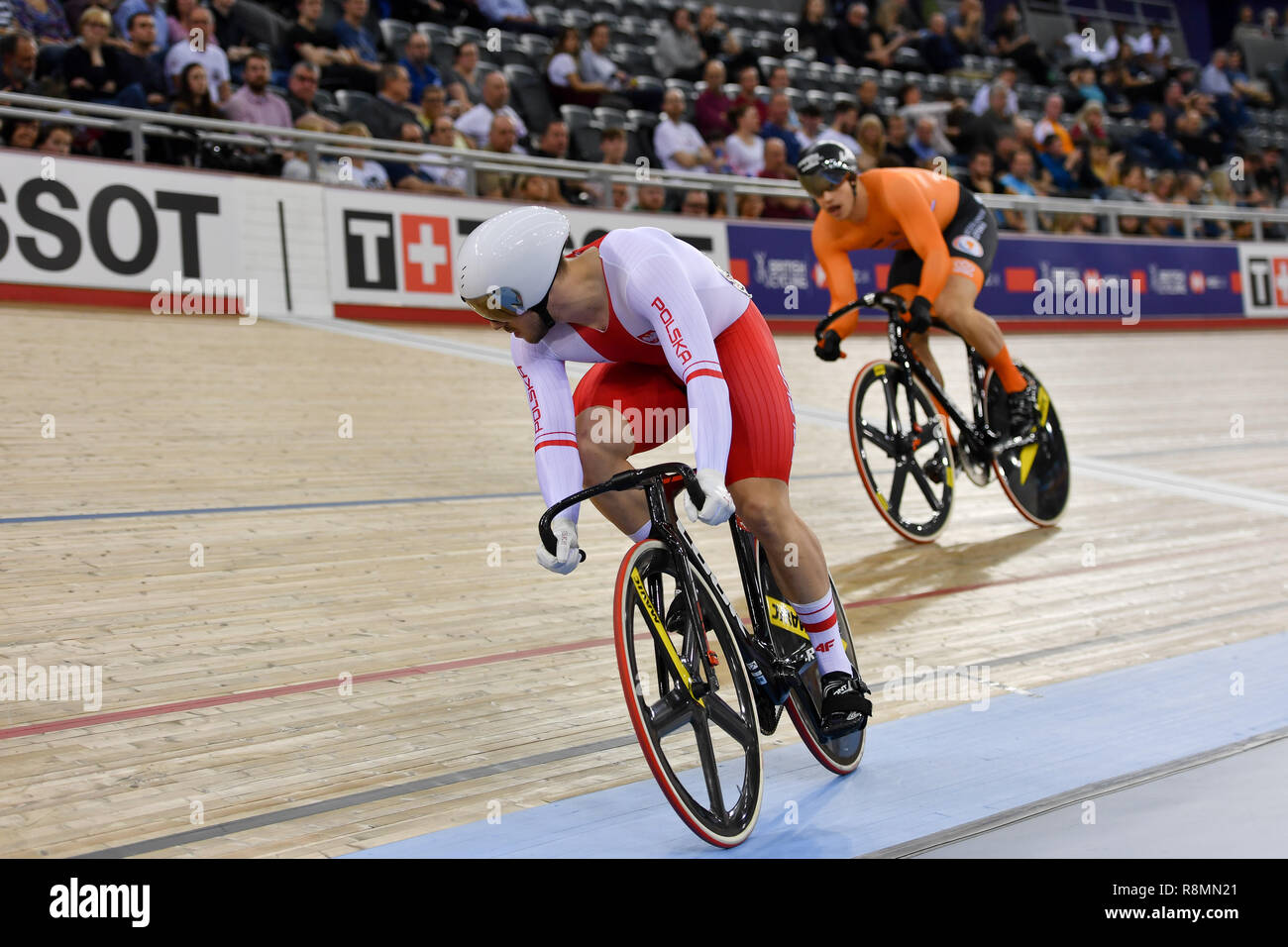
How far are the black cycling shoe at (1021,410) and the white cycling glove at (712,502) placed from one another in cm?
312

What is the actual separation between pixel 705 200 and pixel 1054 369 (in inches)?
110

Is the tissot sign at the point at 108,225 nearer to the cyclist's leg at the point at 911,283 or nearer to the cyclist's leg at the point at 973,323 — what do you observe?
the cyclist's leg at the point at 911,283

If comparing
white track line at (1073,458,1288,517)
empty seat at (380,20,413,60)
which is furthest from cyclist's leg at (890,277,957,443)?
empty seat at (380,20,413,60)

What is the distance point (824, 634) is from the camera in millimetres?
2584

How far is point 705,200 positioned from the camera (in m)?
9.73

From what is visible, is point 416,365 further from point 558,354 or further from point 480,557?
point 558,354

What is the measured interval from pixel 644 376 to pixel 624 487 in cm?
58

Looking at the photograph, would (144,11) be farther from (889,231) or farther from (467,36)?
(889,231)

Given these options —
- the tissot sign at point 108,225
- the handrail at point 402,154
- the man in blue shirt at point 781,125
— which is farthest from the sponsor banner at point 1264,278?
the tissot sign at point 108,225

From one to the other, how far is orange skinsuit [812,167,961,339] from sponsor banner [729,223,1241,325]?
486 centimetres

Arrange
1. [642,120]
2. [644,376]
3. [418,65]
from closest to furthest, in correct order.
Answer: [644,376], [418,65], [642,120]

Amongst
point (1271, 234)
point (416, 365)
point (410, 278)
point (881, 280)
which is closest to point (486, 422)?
point (416, 365)

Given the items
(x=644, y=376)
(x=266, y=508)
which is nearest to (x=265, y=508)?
(x=266, y=508)

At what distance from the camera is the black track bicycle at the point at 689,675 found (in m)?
2.08
